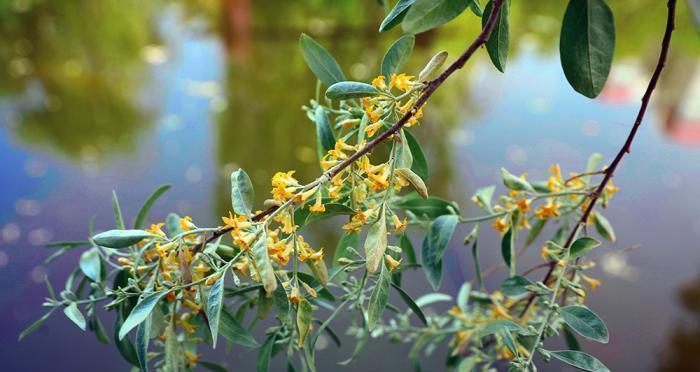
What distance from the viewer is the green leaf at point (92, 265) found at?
1.85 feet

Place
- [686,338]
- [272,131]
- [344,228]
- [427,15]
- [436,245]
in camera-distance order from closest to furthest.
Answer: [427,15]
[344,228]
[436,245]
[686,338]
[272,131]

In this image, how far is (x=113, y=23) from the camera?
3.03m

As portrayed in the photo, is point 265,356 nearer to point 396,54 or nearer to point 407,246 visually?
point 407,246

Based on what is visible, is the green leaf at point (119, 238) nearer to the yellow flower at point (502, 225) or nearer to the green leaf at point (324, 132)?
the green leaf at point (324, 132)

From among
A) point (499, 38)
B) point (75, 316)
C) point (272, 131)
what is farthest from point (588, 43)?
point (272, 131)

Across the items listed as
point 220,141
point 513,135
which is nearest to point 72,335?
point 220,141

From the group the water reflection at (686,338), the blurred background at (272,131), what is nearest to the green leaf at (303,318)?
the blurred background at (272,131)

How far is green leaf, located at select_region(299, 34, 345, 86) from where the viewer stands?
50 cm

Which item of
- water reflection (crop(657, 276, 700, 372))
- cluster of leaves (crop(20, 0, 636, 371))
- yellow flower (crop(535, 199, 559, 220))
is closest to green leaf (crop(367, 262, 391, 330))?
cluster of leaves (crop(20, 0, 636, 371))

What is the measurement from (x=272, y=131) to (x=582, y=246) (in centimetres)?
170

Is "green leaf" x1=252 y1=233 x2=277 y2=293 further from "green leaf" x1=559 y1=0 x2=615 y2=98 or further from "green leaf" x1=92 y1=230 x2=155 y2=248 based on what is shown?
"green leaf" x1=559 y1=0 x2=615 y2=98

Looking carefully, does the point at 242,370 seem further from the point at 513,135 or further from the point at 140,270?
the point at 513,135

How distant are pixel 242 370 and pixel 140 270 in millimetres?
770

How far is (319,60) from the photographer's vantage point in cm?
50
